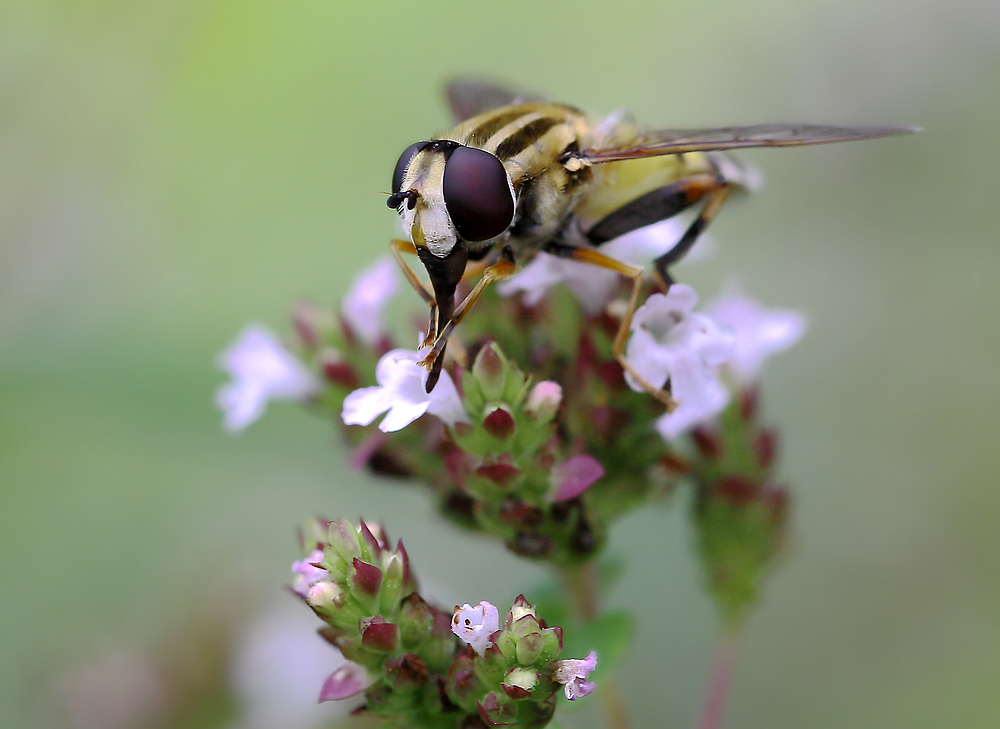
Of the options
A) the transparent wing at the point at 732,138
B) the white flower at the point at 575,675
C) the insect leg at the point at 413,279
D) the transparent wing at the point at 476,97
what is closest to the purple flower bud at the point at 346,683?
the white flower at the point at 575,675

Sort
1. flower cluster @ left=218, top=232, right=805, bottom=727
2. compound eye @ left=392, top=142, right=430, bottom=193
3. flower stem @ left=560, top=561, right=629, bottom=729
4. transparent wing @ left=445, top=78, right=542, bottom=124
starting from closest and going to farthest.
A: flower cluster @ left=218, top=232, right=805, bottom=727 < compound eye @ left=392, top=142, right=430, bottom=193 < flower stem @ left=560, top=561, right=629, bottom=729 < transparent wing @ left=445, top=78, right=542, bottom=124

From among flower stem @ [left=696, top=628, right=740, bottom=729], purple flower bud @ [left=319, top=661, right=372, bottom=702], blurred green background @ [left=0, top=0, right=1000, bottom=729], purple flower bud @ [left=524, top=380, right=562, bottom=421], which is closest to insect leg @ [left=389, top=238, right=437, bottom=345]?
purple flower bud @ [left=524, top=380, right=562, bottom=421]

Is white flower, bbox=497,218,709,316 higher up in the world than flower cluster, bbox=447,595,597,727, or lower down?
higher up

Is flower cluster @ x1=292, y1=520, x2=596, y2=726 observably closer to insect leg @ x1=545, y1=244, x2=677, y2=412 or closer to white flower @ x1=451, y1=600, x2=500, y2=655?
white flower @ x1=451, y1=600, x2=500, y2=655

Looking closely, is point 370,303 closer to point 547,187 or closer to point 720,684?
point 547,187

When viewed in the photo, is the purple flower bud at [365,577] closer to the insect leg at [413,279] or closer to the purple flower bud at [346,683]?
the purple flower bud at [346,683]

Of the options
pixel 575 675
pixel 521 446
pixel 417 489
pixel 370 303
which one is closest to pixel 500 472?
pixel 521 446

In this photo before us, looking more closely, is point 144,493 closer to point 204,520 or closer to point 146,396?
point 204,520
